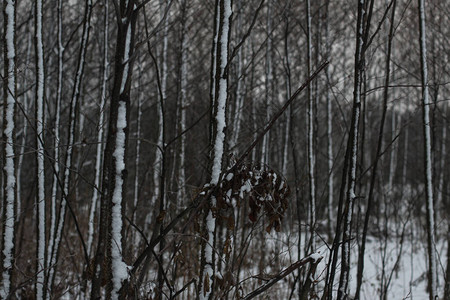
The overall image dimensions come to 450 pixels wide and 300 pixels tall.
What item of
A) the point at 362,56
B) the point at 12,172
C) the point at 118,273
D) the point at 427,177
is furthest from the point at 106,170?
the point at 427,177

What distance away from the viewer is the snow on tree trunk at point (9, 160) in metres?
2.45

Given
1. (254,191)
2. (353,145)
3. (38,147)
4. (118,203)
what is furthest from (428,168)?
(38,147)

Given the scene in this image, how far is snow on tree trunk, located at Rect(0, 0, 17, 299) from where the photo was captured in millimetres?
2447

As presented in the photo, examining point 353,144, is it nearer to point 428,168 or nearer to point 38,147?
point 428,168

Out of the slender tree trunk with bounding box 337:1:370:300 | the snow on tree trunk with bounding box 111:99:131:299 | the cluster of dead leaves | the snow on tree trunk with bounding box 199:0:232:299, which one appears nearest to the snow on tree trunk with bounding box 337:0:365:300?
the slender tree trunk with bounding box 337:1:370:300

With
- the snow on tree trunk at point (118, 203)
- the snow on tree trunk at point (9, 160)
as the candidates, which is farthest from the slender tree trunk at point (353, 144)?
the snow on tree trunk at point (9, 160)

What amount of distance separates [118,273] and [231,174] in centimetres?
57

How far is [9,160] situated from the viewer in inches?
97.7

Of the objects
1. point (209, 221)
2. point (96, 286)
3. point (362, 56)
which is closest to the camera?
point (96, 286)

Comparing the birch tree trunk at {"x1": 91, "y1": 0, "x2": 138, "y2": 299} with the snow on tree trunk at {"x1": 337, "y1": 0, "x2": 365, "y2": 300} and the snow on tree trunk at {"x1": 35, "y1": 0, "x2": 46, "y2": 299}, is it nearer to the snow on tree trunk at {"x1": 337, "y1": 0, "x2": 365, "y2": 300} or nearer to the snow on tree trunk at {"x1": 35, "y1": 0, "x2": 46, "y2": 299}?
the snow on tree trunk at {"x1": 337, "y1": 0, "x2": 365, "y2": 300}

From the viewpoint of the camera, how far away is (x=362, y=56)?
213 centimetres

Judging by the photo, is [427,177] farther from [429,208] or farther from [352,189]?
[352,189]

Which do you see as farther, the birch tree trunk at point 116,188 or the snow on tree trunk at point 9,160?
the snow on tree trunk at point 9,160

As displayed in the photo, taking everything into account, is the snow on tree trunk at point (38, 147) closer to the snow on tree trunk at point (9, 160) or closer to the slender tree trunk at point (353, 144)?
the snow on tree trunk at point (9, 160)
